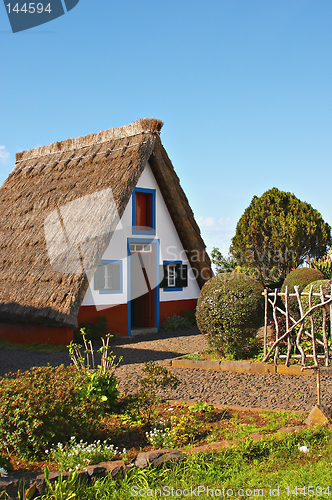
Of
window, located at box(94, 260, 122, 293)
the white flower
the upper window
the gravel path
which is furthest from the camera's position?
the upper window

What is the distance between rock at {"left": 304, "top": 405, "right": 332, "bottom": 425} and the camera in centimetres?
531

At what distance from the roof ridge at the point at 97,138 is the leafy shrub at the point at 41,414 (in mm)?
10497

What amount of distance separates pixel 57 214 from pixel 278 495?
37.4ft

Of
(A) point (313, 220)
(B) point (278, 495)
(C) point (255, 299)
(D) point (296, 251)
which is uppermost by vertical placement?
(A) point (313, 220)

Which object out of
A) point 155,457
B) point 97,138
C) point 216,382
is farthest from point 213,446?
point 97,138

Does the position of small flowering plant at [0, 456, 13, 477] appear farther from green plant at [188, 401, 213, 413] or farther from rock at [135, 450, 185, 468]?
green plant at [188, 401, 213, 413]

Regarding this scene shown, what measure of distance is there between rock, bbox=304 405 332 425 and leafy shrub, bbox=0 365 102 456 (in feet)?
8.06

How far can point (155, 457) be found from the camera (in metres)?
4.39

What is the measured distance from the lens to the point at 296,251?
20.4 m

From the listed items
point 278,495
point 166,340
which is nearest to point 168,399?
point 278,495

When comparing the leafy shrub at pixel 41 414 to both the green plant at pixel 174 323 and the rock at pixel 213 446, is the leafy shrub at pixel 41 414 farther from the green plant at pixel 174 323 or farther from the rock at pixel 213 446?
the green plant at pixel 174 323

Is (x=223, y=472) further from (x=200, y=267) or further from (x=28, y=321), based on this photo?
(x=200, y=267)

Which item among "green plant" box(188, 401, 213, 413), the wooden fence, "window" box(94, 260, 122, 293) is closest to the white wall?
"window" box(94, 260, 122, 293)

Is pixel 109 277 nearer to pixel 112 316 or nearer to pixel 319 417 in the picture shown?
pixel 112 316
